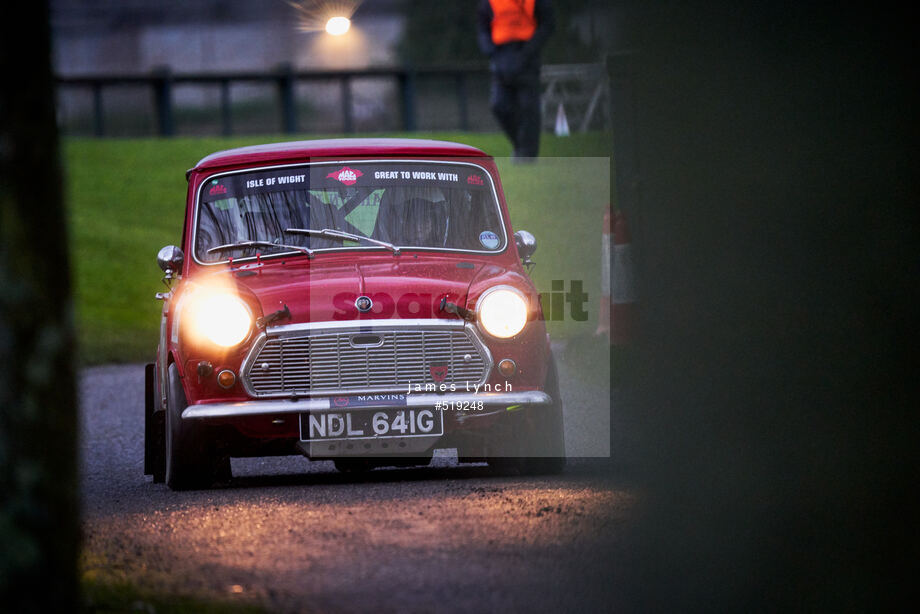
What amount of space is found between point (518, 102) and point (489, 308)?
8283 millimetres

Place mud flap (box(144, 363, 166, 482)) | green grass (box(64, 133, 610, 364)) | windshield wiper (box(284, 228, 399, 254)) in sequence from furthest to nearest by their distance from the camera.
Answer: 1. green grass (box(64, 133, 610, 364))
2. windshield wiper (box(284, 228, 399, 254))
3. mud flap (box(144, 363, 166, 482))

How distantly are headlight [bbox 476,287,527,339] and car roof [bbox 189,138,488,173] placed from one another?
113 centimetres

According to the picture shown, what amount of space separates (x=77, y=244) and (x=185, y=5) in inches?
428

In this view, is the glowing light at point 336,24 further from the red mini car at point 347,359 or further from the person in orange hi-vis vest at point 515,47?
the red mini car at point 347,359

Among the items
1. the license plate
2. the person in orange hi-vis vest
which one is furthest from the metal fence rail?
the license plate

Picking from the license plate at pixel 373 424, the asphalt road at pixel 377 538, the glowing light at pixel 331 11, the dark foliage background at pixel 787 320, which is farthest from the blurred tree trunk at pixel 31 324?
the glowing light at pixel 331 11

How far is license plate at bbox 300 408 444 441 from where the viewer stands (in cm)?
609

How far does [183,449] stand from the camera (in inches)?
250

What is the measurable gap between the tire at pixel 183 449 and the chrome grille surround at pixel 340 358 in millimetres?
303

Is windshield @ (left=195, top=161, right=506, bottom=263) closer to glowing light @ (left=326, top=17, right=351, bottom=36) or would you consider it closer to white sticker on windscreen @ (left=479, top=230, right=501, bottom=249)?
white sticker on windscreen @ (left=479, top=230, right=501, bottom=249)

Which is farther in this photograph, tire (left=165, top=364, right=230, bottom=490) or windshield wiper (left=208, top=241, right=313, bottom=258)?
windshield wiper (left=208, top=241, right=313, bottom=258)

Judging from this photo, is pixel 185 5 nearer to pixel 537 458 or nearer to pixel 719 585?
pixel 537 458

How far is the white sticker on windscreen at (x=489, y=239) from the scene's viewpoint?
288 inches

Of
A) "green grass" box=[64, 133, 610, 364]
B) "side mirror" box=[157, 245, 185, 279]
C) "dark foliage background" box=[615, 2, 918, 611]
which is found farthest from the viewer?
"green grass" box=[64, 133, 610, 364]
